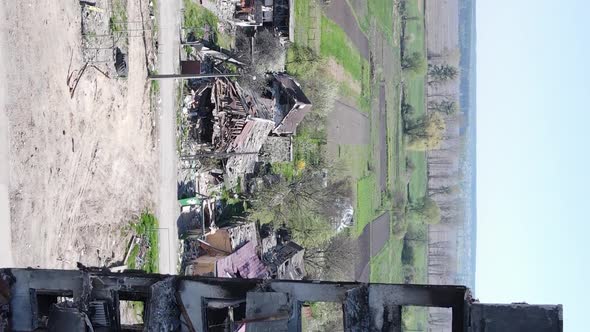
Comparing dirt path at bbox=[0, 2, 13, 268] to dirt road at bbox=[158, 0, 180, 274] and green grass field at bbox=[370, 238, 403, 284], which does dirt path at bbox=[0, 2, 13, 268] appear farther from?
green grass field at bbox=[370, 238, 403, 284]

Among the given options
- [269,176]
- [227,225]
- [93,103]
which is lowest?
[227,225]

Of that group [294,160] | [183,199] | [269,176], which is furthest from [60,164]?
[294,160]

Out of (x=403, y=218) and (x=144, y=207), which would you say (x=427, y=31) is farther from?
(x=144, y=207)

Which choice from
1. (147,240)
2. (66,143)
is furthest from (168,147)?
(66,143)

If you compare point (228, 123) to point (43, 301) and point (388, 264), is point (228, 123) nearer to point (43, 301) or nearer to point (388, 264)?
point (43, 301)

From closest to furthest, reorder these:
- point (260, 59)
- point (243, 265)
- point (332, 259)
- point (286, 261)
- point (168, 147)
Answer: point (168, 147) < point (243, 265) < point (260, 59) < point (286, 261) < point (332, 259)

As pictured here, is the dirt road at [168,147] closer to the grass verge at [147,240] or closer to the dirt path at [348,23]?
the grass verge at [147,240]
